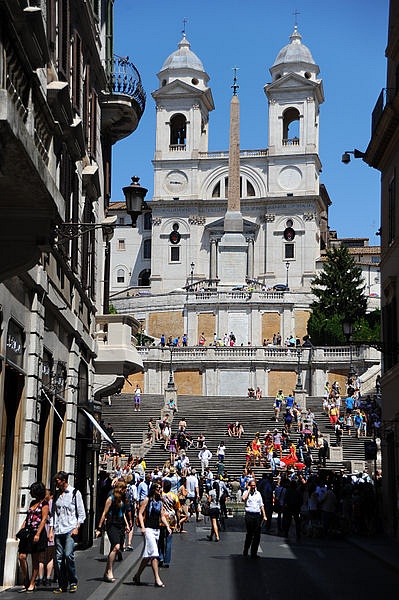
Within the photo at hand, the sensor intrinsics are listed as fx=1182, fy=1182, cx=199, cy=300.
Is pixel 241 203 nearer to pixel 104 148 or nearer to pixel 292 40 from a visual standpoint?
pixel 292 40

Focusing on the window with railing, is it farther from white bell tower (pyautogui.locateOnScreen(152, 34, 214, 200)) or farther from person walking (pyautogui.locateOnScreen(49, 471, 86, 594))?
white bell tower (pyautogui.locateOnScreen(152, 34, 214, 200))

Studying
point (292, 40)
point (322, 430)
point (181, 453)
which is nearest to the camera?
point (181, 453)

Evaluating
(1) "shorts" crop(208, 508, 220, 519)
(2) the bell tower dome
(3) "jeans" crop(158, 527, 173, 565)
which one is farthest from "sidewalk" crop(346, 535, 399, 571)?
(2) the bell tower dome

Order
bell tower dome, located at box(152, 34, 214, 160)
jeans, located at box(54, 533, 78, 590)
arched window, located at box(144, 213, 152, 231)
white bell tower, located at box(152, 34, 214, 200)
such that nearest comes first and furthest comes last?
jeans, located at box(54, 533, 78, 590) → white bell tower, located at box(152, 34, 214, 200) → bell tower dome, located at box(152, 34, 214, 160) → arched window, located at box(144, 213, 152, 231)

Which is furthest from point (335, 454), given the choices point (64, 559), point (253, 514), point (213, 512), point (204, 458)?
point (64, 559)

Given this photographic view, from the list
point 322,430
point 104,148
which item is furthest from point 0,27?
point 322,430

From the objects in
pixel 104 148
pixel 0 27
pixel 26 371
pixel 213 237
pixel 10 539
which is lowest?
pixel 10 539

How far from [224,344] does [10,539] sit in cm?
5970

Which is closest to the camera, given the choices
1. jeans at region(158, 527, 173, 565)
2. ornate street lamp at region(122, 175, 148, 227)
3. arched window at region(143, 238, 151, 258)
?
ornate street lamp at region(122, 175, 148, 227)

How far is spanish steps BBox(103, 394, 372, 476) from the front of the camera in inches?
1812

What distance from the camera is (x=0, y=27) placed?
33.8ft

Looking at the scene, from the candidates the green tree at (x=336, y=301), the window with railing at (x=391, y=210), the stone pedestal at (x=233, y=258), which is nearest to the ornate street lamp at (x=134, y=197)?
the window with railing at (x=391, y=210)

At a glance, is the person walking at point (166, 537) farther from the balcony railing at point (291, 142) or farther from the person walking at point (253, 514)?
the balcony railing at point (291, 142)

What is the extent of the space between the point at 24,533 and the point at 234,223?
294 ft
